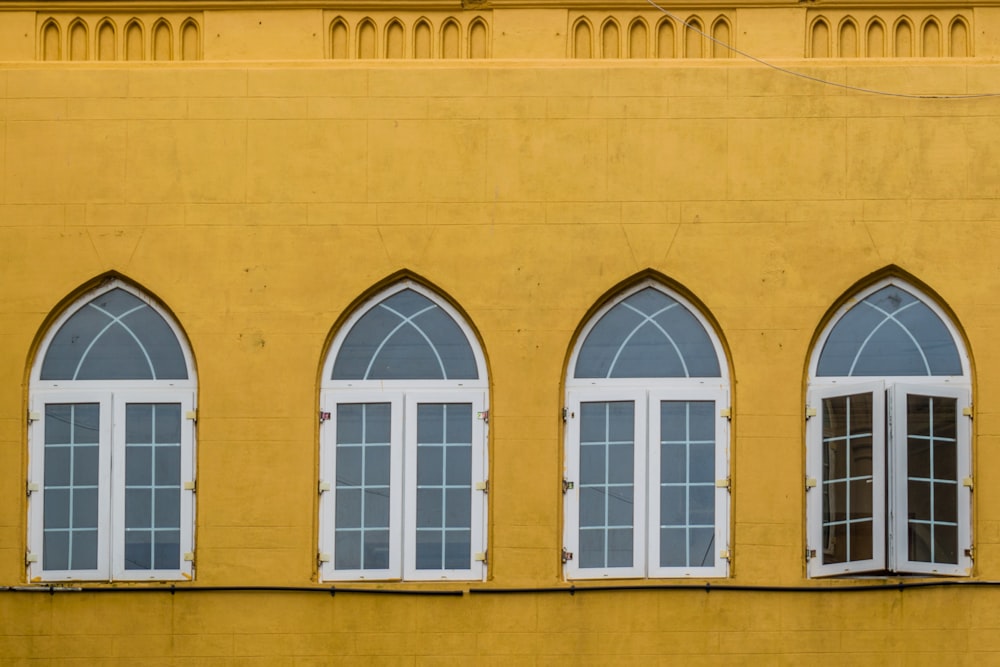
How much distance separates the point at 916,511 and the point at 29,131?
238 inches

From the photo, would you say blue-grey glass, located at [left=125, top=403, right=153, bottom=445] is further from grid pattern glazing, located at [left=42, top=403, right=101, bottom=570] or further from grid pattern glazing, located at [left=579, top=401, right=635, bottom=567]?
grid pattern glazing, located at [left=579, top=401, right=635, bottom=567]

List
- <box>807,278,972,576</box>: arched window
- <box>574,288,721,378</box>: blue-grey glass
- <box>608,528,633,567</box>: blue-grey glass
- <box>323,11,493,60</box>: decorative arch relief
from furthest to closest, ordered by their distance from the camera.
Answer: <box>323,11,493,60</box>: decorative arch relief < <box>574,288,721,378</box>: blue-grey glass < <box>608,528,633,567</box>: blue-grey glass < <box>807,278,972,576</box>: arched window

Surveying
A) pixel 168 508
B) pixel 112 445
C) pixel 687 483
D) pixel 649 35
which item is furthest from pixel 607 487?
pixel 112 445

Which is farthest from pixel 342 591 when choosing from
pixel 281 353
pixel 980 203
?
pixel 980 203

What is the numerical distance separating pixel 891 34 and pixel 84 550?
605 cm

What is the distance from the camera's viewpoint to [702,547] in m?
13.8

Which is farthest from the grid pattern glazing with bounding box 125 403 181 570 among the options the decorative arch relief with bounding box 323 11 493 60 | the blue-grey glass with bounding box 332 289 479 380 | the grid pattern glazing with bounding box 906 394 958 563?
the grid pattern glazing with bounding box 906 394 958 563

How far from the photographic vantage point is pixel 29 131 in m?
13.9

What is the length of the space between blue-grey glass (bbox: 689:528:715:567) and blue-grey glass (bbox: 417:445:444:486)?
1.63 m

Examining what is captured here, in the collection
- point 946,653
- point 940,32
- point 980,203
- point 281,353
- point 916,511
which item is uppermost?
point 940,32

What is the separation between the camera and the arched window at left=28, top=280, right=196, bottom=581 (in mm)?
13883

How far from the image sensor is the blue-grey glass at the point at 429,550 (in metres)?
13.8

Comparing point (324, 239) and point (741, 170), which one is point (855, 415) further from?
point (324, 239)

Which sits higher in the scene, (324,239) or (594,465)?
(324,239)
